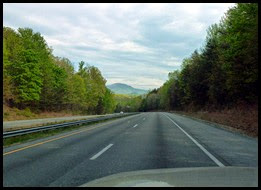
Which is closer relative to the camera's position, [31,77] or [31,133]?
[31,133]

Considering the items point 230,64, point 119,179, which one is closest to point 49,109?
point 230,64

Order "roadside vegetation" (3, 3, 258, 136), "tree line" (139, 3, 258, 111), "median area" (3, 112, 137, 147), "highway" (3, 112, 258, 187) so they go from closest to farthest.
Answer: "highway" (3, 112, 258, 187), "median area" (3, 112, 137, 147), "tree line" (139, 3, 258, 111), "roadside vegetation" (3, 3, 258, 136)

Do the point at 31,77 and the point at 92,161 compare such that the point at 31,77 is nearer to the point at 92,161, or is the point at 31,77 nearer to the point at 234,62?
the point at 234,62

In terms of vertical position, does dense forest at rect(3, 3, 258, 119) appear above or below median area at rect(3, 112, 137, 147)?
above

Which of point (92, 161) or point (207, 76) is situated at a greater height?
point (207, 76)

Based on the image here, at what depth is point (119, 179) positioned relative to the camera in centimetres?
404

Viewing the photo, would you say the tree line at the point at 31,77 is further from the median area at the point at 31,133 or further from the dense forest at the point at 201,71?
the median area at the point at 31,133

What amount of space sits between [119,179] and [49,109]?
60559 mm

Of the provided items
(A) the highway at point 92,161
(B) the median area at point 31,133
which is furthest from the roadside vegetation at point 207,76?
(B) the median area at point 31,133

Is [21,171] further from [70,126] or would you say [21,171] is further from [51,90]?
[51,90]

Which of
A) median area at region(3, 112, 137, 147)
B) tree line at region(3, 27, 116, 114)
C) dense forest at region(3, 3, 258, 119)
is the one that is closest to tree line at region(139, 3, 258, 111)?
dense forest at region(3, 3, 258, 119)

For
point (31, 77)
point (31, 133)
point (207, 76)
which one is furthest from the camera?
point (207, 76)

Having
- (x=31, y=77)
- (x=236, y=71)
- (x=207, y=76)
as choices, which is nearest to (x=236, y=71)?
(x=236, y=71)

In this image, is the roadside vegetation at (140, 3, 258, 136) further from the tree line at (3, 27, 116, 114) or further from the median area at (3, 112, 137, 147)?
the tree line at (3, 27, 116, 114)
